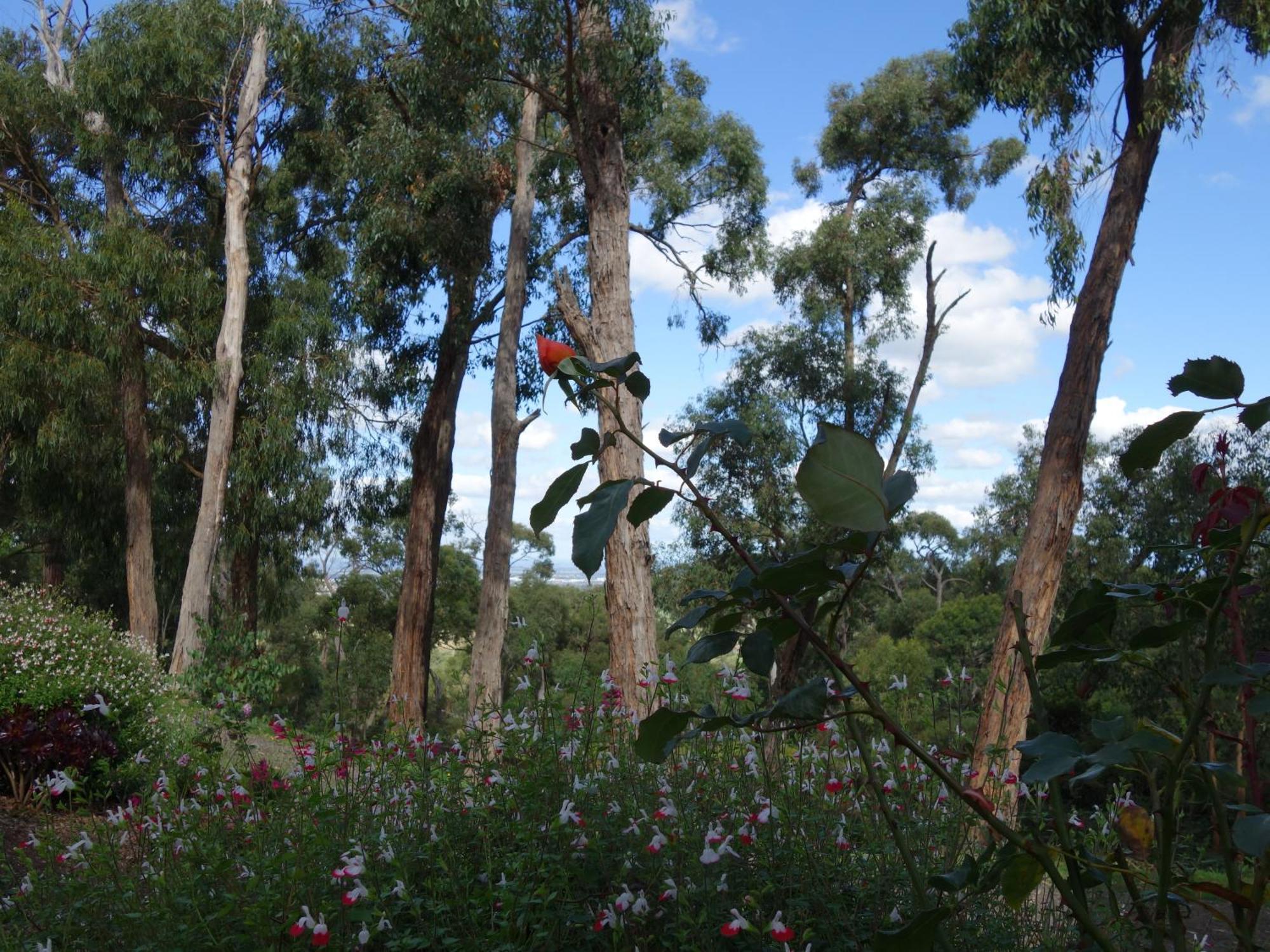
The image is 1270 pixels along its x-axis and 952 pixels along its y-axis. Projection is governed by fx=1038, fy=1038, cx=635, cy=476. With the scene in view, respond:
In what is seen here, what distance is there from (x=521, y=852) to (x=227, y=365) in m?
12.1

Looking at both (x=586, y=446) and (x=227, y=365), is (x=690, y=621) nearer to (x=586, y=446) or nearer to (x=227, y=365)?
(x=586, y=446)

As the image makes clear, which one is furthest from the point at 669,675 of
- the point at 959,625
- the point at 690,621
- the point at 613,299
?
the point at 959,625

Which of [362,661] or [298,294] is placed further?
[362,661]

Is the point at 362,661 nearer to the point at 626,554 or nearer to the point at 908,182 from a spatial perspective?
the point at 908,182

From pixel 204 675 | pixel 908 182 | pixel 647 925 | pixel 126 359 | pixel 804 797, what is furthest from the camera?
pixel 908 182

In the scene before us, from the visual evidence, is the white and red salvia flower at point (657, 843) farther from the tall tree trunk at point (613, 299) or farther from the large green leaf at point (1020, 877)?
the tall tree trunk at point (613, 299)

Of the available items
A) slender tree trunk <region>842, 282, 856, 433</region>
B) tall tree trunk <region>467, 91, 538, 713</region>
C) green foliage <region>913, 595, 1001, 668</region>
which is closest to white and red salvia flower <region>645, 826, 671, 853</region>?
tall tree trunk <region>467, 91, 538, 713</region>

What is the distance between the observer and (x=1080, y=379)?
256 inches

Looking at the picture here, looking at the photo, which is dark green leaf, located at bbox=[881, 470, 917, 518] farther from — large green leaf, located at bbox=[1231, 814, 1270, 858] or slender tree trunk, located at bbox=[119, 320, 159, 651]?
slender tree trunk, located at bbox=[119, 320, 159, 651]

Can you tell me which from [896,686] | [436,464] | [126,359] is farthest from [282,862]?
[126,359]

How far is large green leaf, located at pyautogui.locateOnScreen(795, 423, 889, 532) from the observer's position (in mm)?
610

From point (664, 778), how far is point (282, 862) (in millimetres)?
953

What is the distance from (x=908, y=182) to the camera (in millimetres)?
16234

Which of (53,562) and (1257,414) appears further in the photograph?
(53,562)
